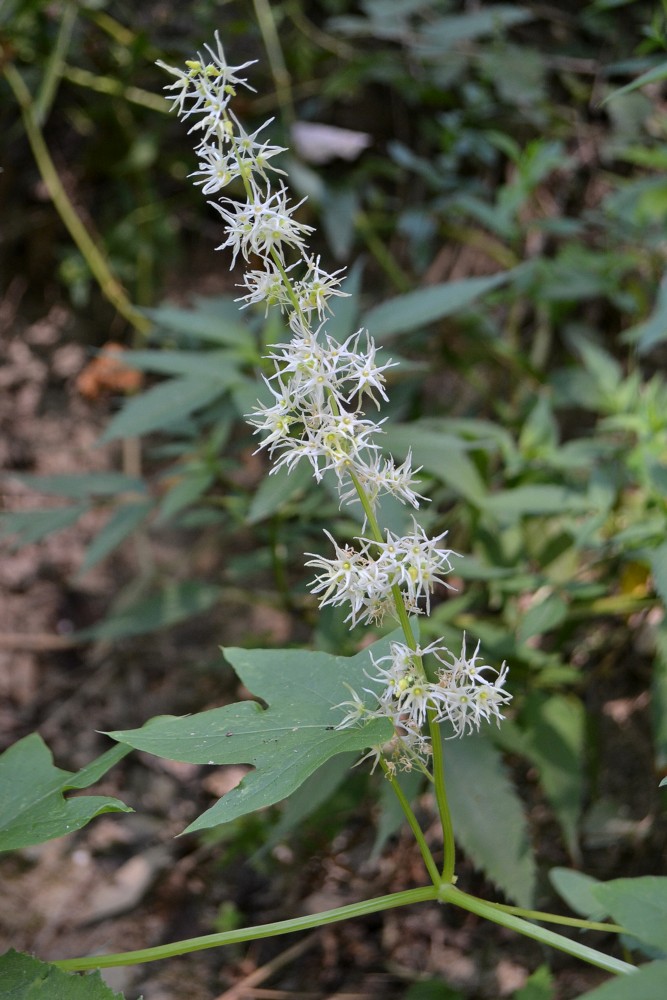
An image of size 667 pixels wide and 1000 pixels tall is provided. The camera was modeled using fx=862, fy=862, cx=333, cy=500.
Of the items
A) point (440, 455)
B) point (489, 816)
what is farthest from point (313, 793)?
point (440, 455)

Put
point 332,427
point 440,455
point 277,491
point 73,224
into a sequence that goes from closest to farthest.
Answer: point 332,427 < point 277,491 < point 440,455 < point 73,224

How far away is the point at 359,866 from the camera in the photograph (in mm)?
1926

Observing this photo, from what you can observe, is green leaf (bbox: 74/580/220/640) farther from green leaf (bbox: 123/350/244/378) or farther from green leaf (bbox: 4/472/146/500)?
green leaf (bbox: 123/350/244/378)

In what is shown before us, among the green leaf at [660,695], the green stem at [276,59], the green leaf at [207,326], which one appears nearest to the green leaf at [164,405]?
the green leaf at [207,326]

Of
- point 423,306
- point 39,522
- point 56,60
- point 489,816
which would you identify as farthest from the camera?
point 56,60

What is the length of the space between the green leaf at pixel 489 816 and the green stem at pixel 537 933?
0.35 meters

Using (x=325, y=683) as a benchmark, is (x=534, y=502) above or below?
below

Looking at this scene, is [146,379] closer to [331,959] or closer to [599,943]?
[331,959]

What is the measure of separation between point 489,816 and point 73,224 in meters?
2.44

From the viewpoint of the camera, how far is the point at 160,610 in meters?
1.95

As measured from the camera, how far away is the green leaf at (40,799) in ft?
3.19

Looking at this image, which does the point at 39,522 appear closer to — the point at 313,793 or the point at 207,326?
the point at 207,326

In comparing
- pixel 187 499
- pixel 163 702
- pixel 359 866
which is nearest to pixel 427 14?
pixel 187 499

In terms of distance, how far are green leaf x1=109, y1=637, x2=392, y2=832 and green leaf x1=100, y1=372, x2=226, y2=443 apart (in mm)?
735
